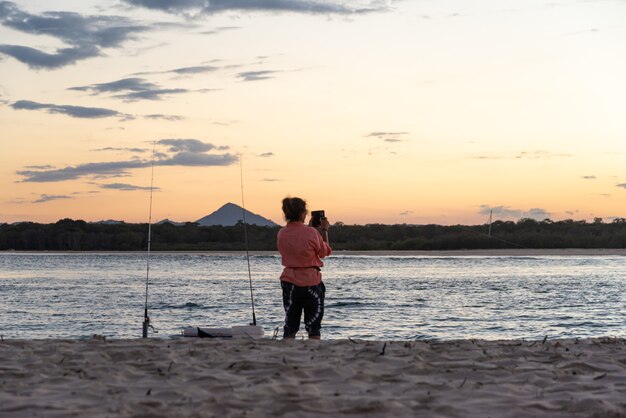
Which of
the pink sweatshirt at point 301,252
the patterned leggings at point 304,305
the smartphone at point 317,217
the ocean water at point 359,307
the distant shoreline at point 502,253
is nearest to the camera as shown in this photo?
the pink sweatshirt at point 301,252

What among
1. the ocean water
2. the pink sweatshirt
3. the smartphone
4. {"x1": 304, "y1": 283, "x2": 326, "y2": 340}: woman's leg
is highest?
the smartphone

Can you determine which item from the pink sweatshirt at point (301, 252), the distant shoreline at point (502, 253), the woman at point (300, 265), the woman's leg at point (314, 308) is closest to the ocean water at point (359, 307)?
the woman's leg at point (314, 308)

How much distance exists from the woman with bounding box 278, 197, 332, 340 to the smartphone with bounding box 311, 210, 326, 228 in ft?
0.75

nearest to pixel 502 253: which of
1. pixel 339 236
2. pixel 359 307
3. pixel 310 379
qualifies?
pixel 339 236

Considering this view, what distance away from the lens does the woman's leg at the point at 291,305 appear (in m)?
9.22

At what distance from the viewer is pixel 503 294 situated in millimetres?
27547

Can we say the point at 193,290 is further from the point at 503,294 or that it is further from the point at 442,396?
the point at 442,396

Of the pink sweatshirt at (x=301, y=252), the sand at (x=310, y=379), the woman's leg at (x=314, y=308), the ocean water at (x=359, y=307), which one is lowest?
the ocean water at (x=359, y=307)

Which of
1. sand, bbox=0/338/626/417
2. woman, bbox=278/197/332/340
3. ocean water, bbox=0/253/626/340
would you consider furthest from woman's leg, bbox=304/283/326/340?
ocean water, bbox=0/253/626/340

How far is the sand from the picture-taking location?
5.56 meters

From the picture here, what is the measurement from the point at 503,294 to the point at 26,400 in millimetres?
23276

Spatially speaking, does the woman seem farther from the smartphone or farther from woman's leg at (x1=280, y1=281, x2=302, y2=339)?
the smartphone

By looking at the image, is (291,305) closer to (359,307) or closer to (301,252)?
(301,252)

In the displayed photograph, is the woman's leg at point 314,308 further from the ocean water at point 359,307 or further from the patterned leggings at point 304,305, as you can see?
the ocean water at point 359,307
